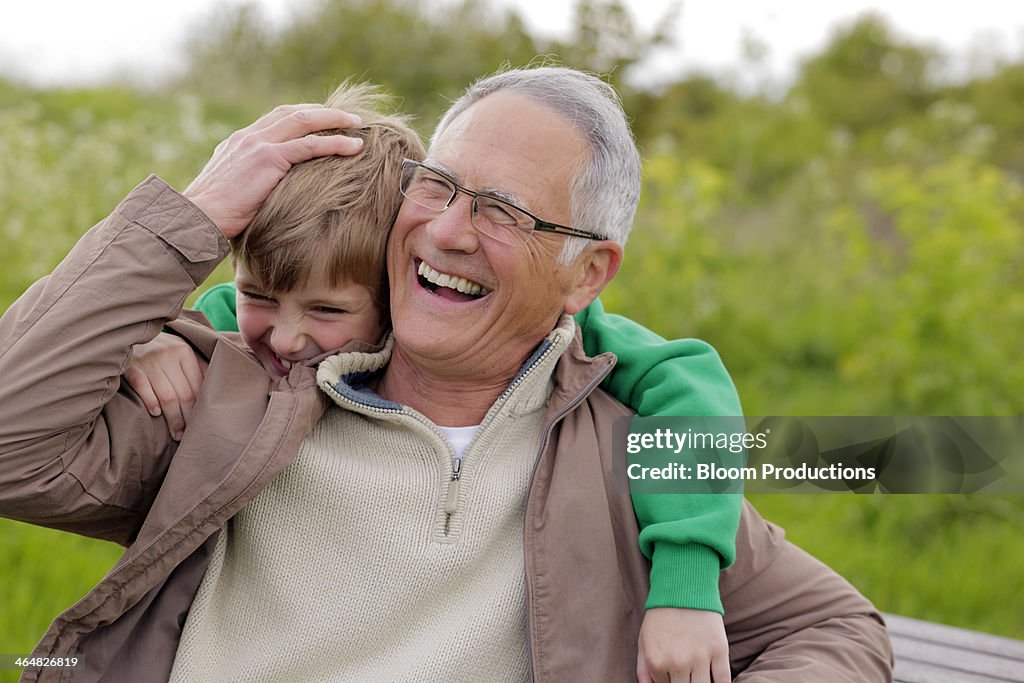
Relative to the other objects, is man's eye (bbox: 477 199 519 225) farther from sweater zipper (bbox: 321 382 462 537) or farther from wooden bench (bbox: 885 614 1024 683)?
wooden bench (bbox: 885 614 1024 683)

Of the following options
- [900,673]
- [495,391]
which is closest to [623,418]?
[495,391]

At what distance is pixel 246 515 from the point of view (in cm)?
211

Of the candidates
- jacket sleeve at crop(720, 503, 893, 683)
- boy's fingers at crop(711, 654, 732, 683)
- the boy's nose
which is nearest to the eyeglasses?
the boy's nose

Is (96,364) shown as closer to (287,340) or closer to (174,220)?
(174,220)

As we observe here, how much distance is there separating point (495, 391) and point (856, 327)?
454 centimetres

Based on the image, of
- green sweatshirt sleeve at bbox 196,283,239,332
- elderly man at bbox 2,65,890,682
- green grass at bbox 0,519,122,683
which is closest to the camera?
elderly man at bbox 2,65,890,682

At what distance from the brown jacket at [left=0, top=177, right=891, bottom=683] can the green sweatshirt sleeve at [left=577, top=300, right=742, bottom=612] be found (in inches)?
3.6

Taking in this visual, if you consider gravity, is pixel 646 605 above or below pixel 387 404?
below

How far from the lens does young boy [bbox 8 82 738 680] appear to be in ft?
6.44

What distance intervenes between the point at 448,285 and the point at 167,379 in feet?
2.02

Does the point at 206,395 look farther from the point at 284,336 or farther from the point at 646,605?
the point at 646,605

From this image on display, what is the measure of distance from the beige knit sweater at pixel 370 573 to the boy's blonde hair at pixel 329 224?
0.70ft

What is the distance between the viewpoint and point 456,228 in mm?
2119

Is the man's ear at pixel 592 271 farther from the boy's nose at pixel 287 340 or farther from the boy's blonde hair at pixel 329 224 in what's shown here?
the boy's nose at pixel 287 340
